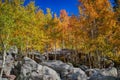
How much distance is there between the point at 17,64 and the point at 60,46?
1248 inches

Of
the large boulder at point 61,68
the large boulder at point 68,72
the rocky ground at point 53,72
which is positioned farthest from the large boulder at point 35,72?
the large boulder at point 61,68

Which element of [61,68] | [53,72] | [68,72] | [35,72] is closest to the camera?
[35,72]

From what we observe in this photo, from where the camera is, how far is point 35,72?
3347 centimetres

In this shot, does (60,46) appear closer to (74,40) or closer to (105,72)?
(74,40)

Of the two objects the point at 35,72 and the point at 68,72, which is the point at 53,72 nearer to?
the point at 68,72

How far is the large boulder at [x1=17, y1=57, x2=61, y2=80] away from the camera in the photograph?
31141 millimetres

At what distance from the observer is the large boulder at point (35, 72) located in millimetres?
31141

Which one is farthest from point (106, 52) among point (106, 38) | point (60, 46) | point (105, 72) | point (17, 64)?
point (60, 46)

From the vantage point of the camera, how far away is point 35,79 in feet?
102

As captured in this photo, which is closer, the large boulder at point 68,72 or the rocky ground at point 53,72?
the rocky ground at point 53,72

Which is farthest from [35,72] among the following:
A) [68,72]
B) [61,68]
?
[61,68]

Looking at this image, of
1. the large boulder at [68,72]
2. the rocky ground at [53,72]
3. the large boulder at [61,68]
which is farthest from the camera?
the large boulder at [61,68]

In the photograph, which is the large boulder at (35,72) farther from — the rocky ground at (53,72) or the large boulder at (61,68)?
the large boulder at (61,68)

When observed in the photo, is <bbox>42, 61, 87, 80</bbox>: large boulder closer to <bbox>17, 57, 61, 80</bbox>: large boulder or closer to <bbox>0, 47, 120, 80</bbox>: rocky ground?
<bbox>0, 47, 120, 80</bbox>: rocky ground
